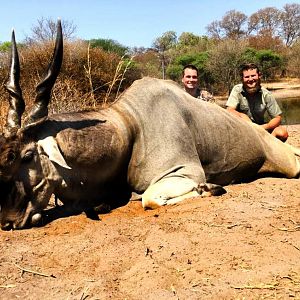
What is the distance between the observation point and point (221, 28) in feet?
229

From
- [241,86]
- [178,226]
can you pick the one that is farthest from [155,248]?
[241,86]

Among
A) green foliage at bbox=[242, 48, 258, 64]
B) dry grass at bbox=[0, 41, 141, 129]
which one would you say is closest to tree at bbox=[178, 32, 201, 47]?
green foliage at bbox=[242, 48, 258, 64]

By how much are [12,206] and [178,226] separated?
129 cm

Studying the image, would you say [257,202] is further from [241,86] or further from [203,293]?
[241,86]

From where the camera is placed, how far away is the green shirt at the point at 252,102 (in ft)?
22.7

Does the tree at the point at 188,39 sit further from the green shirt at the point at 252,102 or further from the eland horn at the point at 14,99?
the eland horn at the point at 14,99

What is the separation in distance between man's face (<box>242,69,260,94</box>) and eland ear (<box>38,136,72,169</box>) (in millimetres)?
3865

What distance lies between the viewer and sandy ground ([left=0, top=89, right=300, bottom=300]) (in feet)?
7.72

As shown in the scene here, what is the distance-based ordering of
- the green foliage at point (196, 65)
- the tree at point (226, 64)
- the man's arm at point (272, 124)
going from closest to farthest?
the man's arm at point (272, 124) → the tree at point (226, 64) → the green foliage at point (196, 65)

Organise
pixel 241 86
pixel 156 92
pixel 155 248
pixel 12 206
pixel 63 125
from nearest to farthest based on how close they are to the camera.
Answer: pixel 155 248
pixel 12 206
pixel 63 125
pixel 156 92
pixel 241 86

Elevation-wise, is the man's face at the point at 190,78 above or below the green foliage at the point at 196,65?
above

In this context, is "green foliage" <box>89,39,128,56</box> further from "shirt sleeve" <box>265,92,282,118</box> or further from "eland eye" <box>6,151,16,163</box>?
"eland eye" <box>6,151,16,163</box>

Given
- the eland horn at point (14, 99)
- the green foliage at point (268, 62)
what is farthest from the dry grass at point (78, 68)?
the green foliage at point (268, 62)

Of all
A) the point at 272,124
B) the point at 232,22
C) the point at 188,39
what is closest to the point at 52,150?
the point at 272,124
